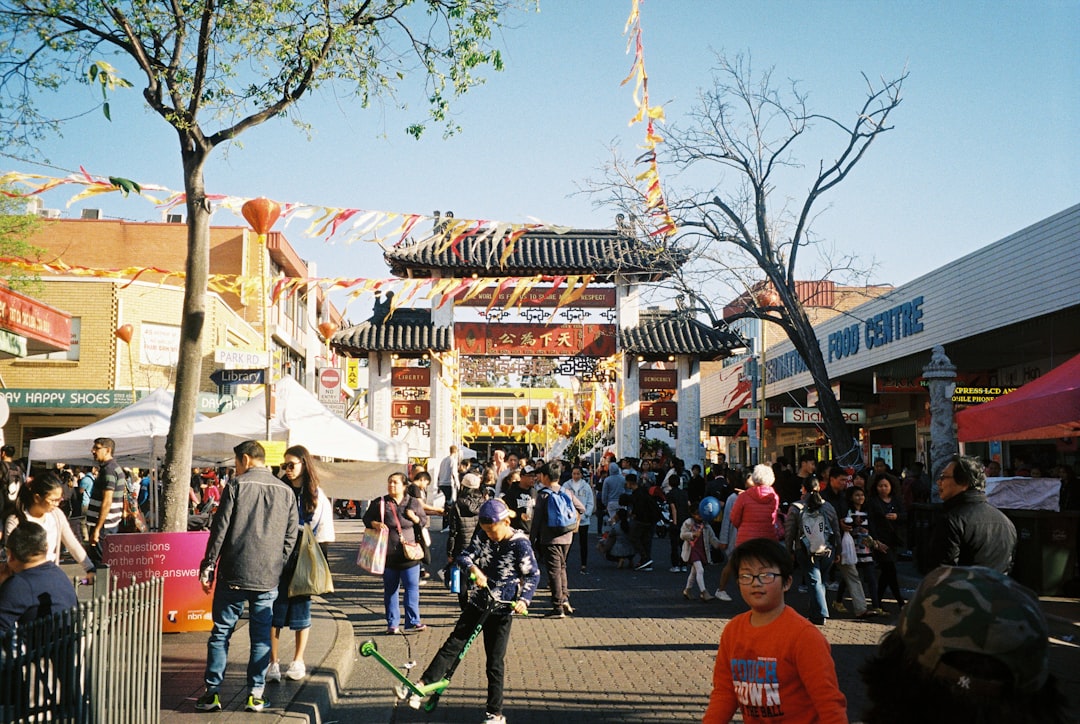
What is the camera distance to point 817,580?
10.5 meters

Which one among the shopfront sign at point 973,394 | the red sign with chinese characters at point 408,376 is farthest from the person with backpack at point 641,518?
the red sign with chinese characters at point 408,376

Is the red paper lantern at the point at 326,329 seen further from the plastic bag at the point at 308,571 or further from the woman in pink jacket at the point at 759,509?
the plastic bag at the point at 308,571

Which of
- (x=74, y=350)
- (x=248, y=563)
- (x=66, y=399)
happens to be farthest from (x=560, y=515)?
(x=74, y=350)

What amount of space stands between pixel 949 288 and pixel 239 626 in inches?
551

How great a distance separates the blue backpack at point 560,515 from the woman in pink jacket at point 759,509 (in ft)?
7.36

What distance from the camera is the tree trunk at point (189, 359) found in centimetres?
974

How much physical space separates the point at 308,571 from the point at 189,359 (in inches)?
123

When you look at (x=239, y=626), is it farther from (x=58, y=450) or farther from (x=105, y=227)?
(x=105, y=227)

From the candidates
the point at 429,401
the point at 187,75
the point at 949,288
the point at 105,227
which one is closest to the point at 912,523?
the point at 949,288

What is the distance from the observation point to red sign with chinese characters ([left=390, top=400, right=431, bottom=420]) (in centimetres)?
3219

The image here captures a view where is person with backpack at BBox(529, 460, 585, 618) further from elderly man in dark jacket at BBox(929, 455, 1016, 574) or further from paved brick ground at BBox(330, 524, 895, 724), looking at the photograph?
elderly man in dark jacket at BBox(929, 455, 1016, 574)

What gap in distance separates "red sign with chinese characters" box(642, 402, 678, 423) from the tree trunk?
22.9 m

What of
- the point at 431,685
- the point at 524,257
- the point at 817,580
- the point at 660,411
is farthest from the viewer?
the point at 524,257

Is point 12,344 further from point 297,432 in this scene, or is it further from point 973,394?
point 973,394
